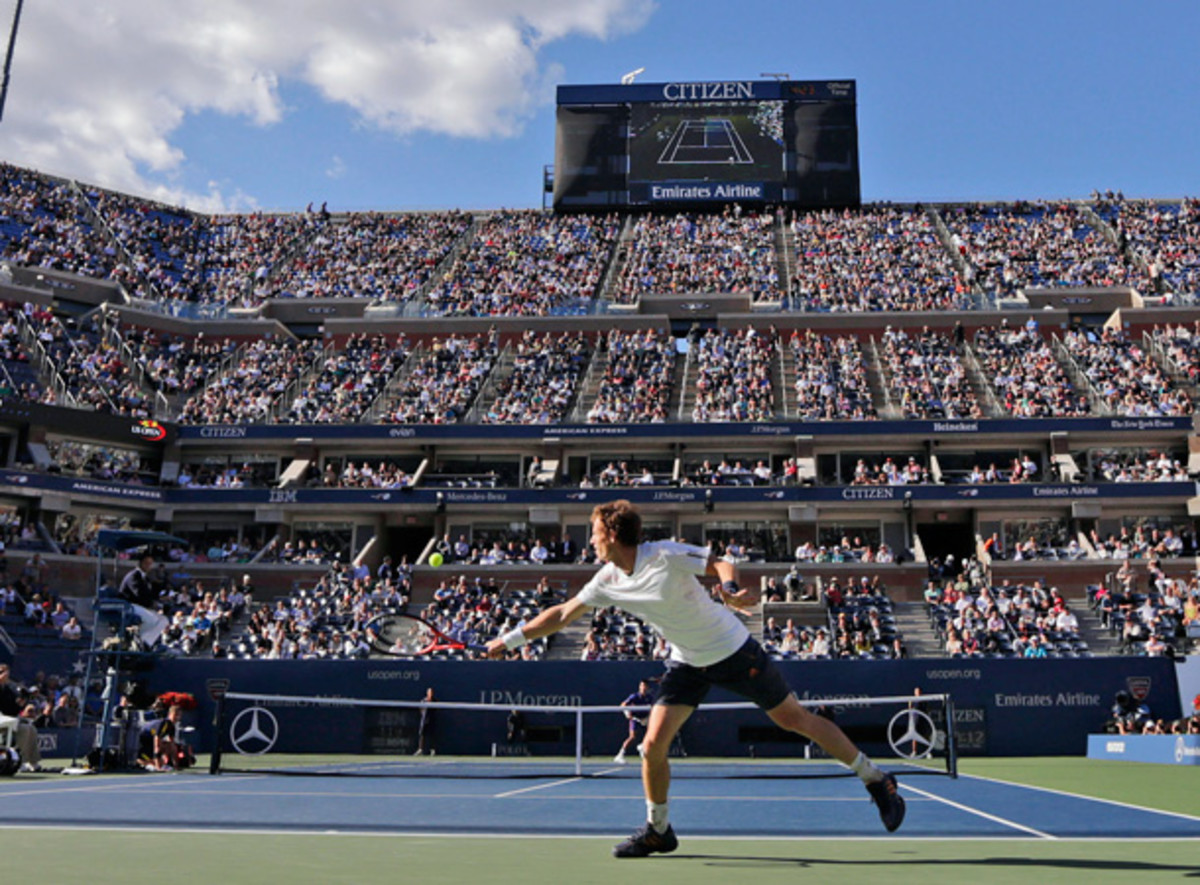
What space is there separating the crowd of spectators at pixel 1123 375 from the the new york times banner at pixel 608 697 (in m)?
18.1

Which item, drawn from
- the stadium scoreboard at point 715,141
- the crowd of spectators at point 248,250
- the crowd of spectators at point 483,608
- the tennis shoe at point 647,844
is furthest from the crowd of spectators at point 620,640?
the stadium scoreboard at point 715,141

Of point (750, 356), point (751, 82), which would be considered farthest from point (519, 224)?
point (750, 356)

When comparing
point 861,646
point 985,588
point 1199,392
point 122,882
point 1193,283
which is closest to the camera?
point 122,882

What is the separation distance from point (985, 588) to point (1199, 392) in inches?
659

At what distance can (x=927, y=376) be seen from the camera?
44.1m

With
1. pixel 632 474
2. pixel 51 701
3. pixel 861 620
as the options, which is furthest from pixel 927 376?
pixel 51 701

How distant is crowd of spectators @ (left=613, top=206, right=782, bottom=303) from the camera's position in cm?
5212

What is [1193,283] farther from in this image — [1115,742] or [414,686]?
[414,686]

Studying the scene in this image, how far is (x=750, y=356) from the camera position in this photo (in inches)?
1837

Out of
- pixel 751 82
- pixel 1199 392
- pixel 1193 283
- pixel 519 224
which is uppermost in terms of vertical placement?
pixel 751 82

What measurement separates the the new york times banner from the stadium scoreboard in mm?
37663

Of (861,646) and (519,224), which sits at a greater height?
(519,224)

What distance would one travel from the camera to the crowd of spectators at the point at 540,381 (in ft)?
143

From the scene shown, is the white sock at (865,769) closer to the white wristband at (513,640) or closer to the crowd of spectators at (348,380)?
the white wristband at (513,640)
